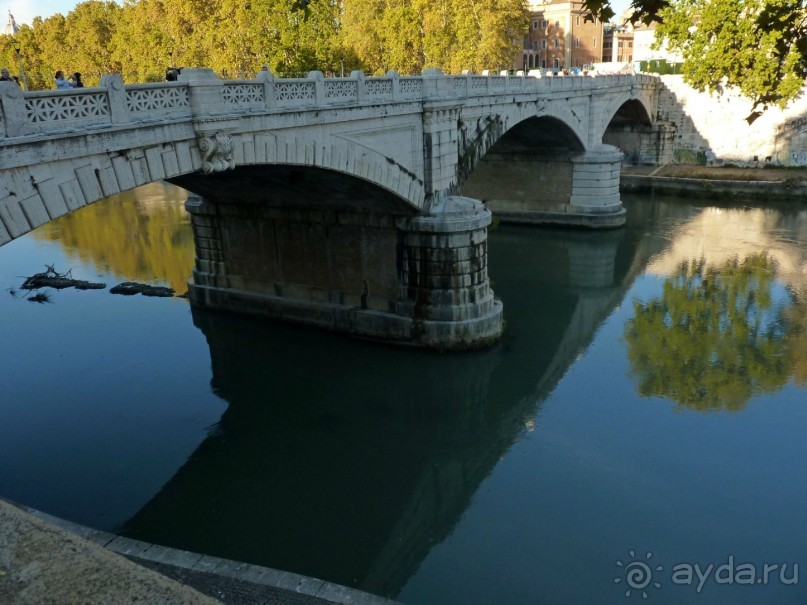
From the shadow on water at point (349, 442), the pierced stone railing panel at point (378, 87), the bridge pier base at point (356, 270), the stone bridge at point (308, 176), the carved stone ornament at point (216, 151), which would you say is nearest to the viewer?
the stone bridge at point (308, 176)

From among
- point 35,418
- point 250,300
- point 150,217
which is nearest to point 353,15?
point 150,217

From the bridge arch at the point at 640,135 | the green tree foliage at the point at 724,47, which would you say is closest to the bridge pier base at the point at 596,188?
the green tree foliage at the point at 724,47

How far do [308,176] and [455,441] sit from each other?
5.57 meters

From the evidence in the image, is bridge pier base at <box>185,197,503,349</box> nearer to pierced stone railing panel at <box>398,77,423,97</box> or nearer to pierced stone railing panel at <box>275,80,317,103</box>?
pierced stone railing panel at <box>398,77,423,97</box>

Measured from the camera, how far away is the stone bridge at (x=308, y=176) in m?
7.02

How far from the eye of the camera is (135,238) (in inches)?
984

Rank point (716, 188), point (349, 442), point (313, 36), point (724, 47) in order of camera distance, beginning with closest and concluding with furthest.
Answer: point (349, 442) < point (724, 47) < point (716, 188) < point (313, 36)

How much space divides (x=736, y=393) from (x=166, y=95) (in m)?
10.8

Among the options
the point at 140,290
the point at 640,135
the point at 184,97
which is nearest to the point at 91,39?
the point at 140,290

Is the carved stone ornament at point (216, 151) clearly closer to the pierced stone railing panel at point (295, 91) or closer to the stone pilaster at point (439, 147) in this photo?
the pierced stone railing panel at point (295, 91)

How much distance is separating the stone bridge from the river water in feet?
2.91

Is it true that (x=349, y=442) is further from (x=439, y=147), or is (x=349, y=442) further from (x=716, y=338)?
(x=716, y=338)

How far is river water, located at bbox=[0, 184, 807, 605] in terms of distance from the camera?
8148 mm

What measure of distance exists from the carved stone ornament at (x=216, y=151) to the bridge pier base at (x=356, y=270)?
5.29m
